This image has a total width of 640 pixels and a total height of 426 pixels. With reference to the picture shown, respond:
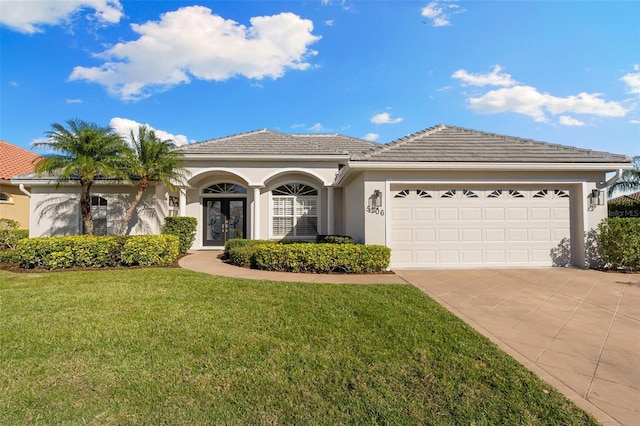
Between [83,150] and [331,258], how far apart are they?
31.8ft

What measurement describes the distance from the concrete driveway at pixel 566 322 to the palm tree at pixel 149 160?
9589mm

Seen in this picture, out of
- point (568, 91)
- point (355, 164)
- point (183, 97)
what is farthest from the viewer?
point (183, 97)

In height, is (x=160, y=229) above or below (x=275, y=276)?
above

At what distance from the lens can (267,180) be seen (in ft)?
43.9

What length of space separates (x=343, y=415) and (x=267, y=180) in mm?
11613

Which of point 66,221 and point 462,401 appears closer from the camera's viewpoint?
point 462,401

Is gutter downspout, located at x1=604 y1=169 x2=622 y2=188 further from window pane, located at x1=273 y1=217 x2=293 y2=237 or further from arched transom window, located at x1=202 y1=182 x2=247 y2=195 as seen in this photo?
arched transom window, located at x1=202 y1=182 x2=247 y2=195

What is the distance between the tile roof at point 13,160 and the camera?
16.8 metres

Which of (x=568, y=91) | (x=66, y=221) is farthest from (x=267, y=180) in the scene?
(x=568, y=91)

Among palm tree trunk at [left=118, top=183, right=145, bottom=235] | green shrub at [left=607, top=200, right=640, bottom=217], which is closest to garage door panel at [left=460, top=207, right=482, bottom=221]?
palm tree trunk at [left=118, top=183, right=145, bottom=235]

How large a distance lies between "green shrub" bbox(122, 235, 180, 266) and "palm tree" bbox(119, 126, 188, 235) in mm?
2826

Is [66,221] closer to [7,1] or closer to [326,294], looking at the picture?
[7,1]

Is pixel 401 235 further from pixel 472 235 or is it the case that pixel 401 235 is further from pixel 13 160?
pixel 13 160

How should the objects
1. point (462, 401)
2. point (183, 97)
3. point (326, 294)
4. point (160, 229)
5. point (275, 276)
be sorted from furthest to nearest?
point (183, 97) < point (160, 229) < point (275, 276) < point (326, 294) < point (462, 401)
